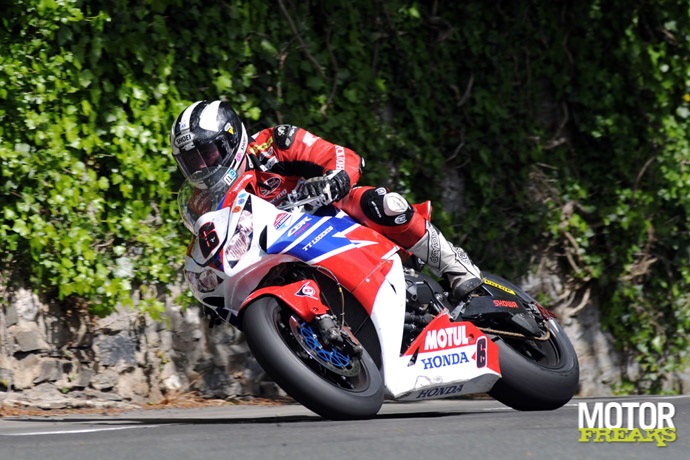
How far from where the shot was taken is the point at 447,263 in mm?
5680

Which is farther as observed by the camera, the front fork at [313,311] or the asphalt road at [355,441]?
the front fork at [313,311]

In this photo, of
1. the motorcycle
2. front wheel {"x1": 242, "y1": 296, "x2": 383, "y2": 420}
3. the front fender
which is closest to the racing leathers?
the motorcycle

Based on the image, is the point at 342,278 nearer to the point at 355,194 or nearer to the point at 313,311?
the point at 313,311

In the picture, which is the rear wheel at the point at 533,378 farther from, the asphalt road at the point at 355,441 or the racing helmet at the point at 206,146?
the racing helmet at the point at 206,146

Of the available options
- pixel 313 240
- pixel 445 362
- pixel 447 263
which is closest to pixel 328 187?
pixel 313 240

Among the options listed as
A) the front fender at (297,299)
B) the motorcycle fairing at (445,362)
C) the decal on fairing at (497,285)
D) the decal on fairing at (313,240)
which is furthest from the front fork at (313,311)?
the decal on fairing at (497,285)

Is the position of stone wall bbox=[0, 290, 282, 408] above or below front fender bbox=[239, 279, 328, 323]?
below

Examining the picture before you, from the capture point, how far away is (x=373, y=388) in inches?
194

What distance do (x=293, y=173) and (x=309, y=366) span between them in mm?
1222

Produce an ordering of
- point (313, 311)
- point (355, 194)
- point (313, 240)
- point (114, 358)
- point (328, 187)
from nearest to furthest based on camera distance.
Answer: point (313, 311) < point (313, 240) < point (328, 187) < point (355, 194) < point (114, 358)

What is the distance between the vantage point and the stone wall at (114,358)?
6.57m

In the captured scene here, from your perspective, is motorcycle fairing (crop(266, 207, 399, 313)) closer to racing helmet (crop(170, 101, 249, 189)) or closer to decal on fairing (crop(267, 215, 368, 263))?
decal on fairing (crop(267, 215, 368, 263))

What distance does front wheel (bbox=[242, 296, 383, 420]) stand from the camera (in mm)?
4602

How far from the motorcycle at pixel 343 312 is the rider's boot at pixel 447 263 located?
98 mm
